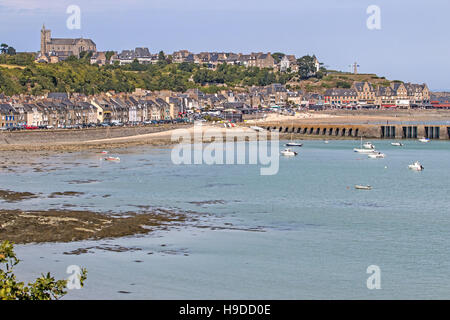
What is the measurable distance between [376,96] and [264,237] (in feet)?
535

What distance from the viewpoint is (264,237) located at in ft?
104

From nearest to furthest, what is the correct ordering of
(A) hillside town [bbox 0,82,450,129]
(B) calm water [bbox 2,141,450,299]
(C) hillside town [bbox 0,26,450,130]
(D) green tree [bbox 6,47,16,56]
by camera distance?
(B) calm water [bbox 2,141,450,299], (A) hillside town [bbox 0,82,450,129], (C) hillside town [bbox 0,26,450,130], (D) green tree [bbox 6,47,16,56]

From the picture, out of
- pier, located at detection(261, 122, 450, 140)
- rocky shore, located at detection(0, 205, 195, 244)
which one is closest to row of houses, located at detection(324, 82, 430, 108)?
pier, located at detection(261, 122, 450, 140)

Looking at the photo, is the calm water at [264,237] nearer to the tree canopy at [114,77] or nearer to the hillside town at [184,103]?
the hillside town at [184,103]

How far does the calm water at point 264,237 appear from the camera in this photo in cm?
2416

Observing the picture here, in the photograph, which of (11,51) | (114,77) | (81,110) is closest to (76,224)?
(81,110)

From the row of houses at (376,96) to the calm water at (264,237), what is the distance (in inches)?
4882

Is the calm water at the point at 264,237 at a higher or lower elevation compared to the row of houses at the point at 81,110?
lower

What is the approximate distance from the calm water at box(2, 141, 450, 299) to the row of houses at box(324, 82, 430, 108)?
124008mm

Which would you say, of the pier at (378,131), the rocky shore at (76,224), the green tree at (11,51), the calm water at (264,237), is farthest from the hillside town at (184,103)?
the rocky shore at (76,224)

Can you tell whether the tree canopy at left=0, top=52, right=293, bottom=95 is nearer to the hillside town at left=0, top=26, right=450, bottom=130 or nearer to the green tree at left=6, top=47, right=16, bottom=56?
the hillside town at left=0, top=26, right=450, bottom=130

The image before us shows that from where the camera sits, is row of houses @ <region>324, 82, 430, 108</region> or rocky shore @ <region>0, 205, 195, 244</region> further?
row of houses @ <region>324, 82, 430, 108</region>

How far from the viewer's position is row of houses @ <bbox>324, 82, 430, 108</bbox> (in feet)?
602
